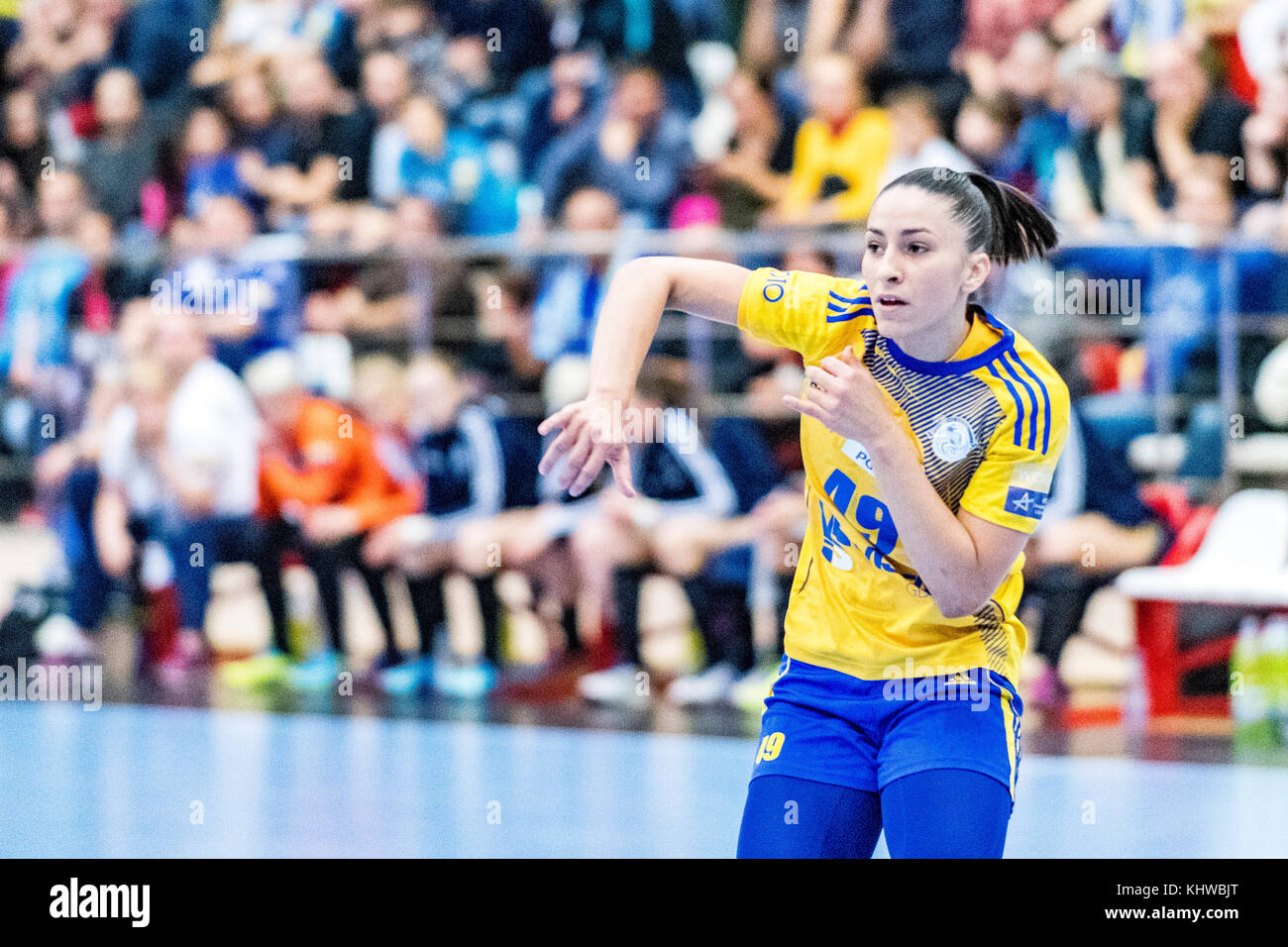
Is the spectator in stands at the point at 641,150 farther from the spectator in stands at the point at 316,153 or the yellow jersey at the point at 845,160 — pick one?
the spectator in stands at the point at 316,153

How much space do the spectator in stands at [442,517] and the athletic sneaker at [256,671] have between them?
585mm

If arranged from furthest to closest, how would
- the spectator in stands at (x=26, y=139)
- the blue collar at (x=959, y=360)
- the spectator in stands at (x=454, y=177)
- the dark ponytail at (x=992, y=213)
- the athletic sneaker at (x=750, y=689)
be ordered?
the spectator in stands at (x=26, y=139)
the spectator in stands at (x=454, y=177)
the athletic sneaker at (x=750, y=689)
the blue collar at (x=959, y=360)
the dark ponytail at (x=992, y=213)

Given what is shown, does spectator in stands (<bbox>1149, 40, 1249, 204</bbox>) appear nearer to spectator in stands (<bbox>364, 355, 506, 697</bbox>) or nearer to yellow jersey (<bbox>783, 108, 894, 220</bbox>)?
yellow jersey (<bbox>783, 108, 894, 220</bbox>)

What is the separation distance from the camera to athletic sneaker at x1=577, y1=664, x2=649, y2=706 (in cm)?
718

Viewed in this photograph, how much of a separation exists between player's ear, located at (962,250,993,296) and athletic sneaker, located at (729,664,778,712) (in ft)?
14.1

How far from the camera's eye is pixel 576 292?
25.6 feet

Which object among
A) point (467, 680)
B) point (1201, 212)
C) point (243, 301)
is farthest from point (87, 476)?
point (1201, 212)

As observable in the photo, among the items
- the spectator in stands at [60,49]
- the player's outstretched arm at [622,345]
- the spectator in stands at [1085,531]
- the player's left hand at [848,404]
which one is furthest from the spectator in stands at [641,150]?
the player's left hand at [848,404]

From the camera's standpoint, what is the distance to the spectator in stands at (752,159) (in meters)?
8.25

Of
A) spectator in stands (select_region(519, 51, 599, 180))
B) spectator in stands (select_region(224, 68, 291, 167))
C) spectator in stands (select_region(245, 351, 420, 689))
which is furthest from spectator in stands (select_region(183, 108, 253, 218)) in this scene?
spectator in stands (select_region(245, 351, 420, 689))

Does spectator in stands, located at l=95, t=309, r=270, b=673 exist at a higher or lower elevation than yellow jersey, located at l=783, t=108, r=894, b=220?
lower

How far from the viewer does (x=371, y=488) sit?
7.75 meters
